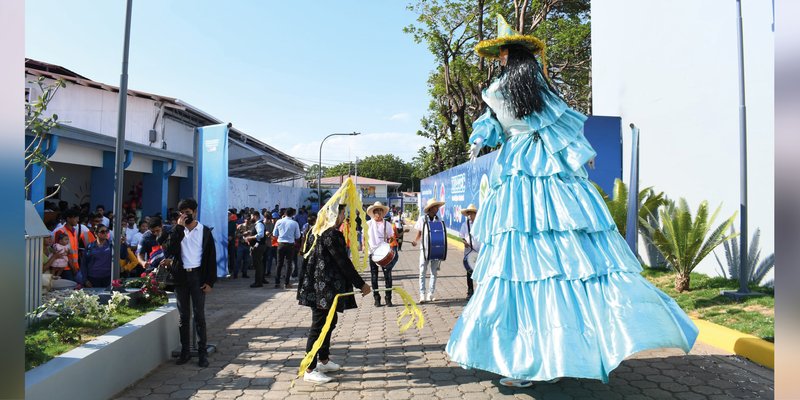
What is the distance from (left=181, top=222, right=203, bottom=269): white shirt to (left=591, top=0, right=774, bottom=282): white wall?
655 cm

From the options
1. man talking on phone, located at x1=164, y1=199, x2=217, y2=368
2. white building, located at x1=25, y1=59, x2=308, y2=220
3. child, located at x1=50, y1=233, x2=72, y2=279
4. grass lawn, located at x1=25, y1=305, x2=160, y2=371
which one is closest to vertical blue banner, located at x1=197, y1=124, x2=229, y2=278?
man talking on phone, located at x1=164, y1=199, x2=217, y2=368

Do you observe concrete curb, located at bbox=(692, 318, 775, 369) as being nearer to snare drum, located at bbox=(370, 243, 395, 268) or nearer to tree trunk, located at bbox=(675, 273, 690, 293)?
tree trunk, located at bbox=(675, 273, 690, 293)

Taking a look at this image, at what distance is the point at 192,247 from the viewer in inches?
214

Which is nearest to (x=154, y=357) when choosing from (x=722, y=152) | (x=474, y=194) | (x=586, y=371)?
(x=586, y=371)

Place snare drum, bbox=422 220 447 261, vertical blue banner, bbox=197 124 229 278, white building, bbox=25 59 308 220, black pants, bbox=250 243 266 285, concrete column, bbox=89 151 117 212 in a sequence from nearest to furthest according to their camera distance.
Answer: vertical blue banner, bbox=197 124 229 278 < snare drum, bbox=422 220 447 261 < black pants, bbox=250 243 266 285 < white building, bbox=25 59 308 220 < concrete column, bbox=89 151 117 212

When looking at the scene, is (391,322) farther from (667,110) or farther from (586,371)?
(667,110)

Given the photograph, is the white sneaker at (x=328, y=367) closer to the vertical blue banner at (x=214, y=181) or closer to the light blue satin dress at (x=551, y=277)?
the light blue satin dress at (x=551, y=277)

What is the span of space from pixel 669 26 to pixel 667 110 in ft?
4.87

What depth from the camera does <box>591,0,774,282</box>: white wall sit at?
23.9ft

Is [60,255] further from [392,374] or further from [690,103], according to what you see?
[690,103]

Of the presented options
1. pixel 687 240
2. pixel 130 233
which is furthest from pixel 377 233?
pixel 130 233

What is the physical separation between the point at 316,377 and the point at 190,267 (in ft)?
5.87

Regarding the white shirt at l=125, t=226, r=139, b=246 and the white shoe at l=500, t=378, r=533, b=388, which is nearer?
the white shoe at l=500, t=378, r=533, b=388

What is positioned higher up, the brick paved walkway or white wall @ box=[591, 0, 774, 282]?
white wall @ box=[591, 0, 774, 282]
